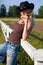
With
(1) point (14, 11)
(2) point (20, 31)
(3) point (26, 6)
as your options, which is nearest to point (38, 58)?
(2) point (20, 31)

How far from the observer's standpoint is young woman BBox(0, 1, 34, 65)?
14.3 feet

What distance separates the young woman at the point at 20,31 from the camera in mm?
4355

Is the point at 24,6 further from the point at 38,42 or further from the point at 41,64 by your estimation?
the point at 38,42

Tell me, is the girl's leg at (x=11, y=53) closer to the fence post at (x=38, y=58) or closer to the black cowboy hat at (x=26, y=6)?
the black cowboy hat at (x=26, y=6)

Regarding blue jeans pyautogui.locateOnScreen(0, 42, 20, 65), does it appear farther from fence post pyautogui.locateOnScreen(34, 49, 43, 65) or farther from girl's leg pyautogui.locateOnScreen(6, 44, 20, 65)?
fence post pyautogui.locateOnScreen(34, 49, 43, 65)

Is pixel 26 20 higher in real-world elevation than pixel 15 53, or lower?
higher

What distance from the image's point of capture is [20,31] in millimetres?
4543

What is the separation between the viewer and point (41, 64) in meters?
3.29

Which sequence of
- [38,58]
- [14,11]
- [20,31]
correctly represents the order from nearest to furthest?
[38,58], [20,31], [14,11]

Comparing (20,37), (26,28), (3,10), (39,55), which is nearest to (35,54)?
Answer: (39,55)

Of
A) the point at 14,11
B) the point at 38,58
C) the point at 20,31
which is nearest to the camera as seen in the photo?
the point at 38,58

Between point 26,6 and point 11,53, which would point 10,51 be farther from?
point 26,6

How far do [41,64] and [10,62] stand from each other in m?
1.45

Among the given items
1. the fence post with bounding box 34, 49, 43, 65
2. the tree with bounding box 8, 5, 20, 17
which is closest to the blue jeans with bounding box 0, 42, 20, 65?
the tree with bounding box 8, 5, 20, 17
